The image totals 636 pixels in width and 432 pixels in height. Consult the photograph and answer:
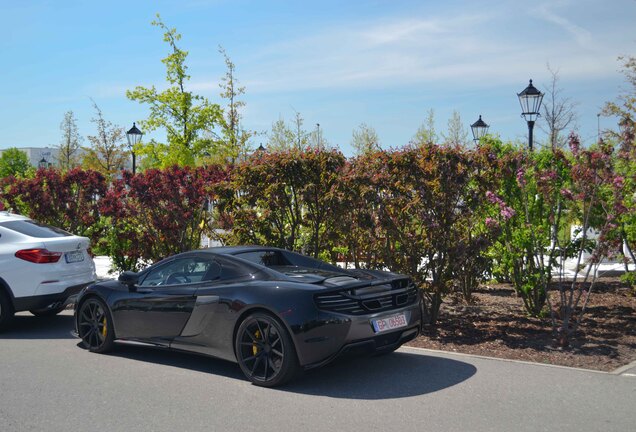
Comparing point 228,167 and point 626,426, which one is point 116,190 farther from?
point 626,426

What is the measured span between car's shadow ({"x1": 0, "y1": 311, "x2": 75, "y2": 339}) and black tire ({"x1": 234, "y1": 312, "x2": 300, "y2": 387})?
3.80 m

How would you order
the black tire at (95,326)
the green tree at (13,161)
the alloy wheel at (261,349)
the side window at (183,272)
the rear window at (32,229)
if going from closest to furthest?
the alloy wheel at (261,349)
the side window at (183,272)
the black tire at (95,326)
the rear window at (32,229)
the green tree at (13,161)

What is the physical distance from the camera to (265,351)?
21.2ft

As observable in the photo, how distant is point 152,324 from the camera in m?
7.45

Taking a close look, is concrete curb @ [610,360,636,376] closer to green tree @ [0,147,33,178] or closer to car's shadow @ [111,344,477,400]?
car's shadow @ [111,344,477,400]

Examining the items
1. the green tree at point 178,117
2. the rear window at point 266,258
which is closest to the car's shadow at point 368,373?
the rear window at point 266,258

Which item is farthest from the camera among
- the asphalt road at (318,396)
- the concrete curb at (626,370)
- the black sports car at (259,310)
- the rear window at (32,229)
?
the rear window at (32,229)

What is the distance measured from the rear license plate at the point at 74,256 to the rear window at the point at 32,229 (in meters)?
0.45

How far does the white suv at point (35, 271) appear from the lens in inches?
368

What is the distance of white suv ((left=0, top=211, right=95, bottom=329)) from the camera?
9.35 meters

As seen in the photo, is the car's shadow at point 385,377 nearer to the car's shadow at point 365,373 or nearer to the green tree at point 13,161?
the car's shadow at point 365,373

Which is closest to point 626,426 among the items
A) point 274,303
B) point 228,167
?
point 274,303

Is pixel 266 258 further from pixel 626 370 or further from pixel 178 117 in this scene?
pixel 178 117

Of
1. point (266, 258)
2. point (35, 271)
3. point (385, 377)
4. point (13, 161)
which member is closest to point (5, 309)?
point (35, 271)
